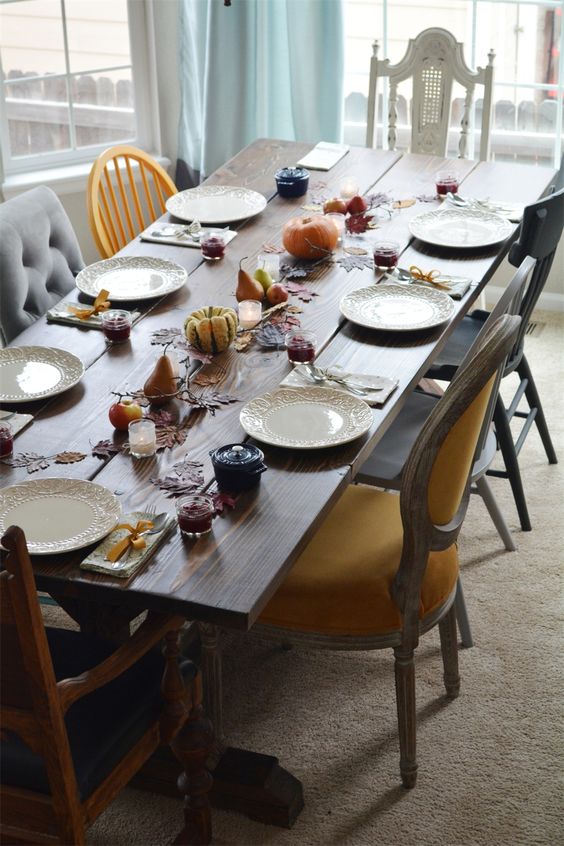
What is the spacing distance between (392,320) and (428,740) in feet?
3.10

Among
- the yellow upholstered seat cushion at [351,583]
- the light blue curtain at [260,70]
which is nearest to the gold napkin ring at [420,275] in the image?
the yellow upholstered seat cushion at [351,583]

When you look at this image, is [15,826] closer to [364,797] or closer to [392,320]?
[364,797]

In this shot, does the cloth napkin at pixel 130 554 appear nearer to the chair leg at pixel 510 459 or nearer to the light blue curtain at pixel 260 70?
the chair leg at pixel 510 459

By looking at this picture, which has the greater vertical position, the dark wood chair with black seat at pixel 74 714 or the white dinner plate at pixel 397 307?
the white dinner plate at pixel 397 307

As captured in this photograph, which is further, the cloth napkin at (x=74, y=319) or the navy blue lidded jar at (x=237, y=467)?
the cloth napkin at (x=74, y=319)

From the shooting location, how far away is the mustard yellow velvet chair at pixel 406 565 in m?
2.07

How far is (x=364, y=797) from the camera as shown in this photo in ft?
7.48

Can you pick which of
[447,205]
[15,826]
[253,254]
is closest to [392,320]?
[253,254]

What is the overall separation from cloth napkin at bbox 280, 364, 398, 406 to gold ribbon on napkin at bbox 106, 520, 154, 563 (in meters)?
0.56

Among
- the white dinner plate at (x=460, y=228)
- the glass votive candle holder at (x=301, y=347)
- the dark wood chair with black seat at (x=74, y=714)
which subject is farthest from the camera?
the white dinner plate at (x=460, y=228)

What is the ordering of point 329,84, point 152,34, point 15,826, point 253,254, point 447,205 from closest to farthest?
point 15,826, point 253,254, point 447,205, point 329,84, point 152,34

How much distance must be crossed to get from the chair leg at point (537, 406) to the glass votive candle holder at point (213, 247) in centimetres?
94

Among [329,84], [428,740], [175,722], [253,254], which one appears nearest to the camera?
[175,722]

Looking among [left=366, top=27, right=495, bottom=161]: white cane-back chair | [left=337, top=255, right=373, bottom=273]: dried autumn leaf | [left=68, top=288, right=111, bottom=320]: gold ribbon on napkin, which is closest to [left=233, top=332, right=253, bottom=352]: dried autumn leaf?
[left=68, top=288, right=111, bottom=320]: gold ribbon on napkin
